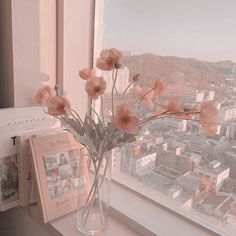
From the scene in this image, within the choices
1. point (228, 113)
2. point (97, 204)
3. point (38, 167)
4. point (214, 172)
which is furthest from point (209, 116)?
point (38, 167)

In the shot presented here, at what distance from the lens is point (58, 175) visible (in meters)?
1.06

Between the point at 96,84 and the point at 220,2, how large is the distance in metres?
0.43

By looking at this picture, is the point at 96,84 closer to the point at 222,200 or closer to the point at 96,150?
the point at 96,150

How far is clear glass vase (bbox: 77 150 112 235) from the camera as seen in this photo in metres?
0.93

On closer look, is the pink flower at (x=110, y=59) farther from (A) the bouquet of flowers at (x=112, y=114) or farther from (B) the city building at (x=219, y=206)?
(B) the city building at (x=219, y=206)

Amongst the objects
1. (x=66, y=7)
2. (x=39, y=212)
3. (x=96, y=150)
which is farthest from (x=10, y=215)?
(x=66, y=7)

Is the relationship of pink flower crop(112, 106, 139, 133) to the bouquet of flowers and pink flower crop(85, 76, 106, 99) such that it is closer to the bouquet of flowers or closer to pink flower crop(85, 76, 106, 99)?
the bouquet of flowers

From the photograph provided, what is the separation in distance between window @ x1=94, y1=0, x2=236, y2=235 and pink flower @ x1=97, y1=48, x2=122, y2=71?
0.25m

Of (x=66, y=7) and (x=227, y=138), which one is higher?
(x=66, y=7)

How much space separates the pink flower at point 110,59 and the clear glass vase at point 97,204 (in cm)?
29

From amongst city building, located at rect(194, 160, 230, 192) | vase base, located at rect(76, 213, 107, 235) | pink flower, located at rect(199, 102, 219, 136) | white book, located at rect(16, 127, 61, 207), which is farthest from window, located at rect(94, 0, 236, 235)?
white book, located at rect(16, 127, 61, 207)

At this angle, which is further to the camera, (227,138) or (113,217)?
(113,217)

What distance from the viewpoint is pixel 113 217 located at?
1.05 m

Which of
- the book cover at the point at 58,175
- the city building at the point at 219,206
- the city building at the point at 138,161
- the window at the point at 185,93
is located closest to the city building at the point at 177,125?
the window at the point at 185,93
